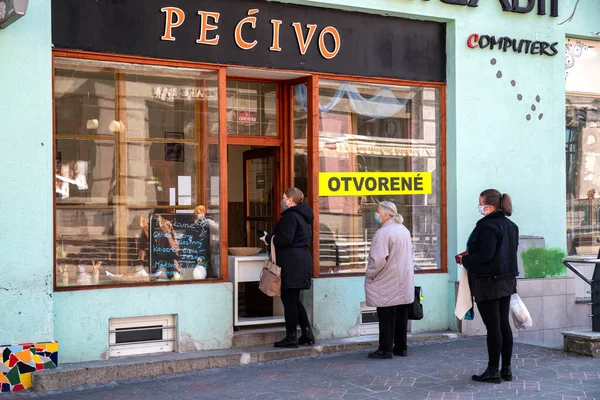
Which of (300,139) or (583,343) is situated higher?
(300,139)

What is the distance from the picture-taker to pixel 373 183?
10406mm

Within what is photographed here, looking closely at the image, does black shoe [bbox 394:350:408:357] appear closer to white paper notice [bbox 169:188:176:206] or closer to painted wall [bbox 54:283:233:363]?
painted wall [bbox 54:283:233:363]

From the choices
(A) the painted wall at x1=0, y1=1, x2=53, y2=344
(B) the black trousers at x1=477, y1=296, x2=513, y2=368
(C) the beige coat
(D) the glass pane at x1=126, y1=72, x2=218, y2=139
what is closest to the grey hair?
(C) the beige coat

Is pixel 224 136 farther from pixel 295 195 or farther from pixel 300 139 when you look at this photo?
pixel 300 139

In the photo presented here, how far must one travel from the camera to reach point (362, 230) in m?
10.4

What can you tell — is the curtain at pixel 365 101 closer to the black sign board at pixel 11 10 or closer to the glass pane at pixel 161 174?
the glass pane at pixel 161 174

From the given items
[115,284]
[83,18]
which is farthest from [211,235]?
[83,18]

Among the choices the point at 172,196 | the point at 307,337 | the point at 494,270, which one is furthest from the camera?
the point at 307,337

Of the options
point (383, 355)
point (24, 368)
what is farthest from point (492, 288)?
point (24, 368)

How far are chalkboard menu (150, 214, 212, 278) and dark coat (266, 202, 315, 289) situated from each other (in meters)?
0.84

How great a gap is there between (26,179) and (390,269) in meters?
3.84

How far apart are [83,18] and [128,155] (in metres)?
1.55

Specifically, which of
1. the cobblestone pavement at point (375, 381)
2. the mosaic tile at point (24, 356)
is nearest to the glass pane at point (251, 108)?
the cobblestone pavement at point (375, 381)

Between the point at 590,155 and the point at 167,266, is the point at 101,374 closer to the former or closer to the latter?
the point at 167,266
